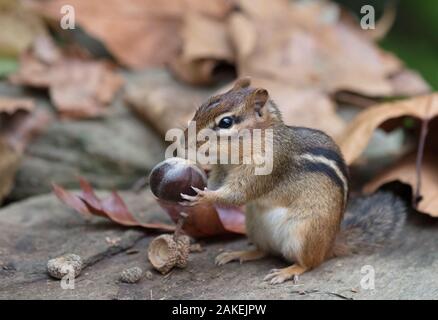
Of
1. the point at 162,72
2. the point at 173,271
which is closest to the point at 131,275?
the point at 173,271

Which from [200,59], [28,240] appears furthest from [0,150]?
[200,59]

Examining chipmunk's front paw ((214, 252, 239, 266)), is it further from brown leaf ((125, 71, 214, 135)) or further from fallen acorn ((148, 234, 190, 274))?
brown leaf ((125, 71, 214, 135))

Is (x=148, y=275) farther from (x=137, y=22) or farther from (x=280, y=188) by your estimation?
(x=137, y=22)

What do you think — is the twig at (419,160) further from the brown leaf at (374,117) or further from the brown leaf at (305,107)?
the brown leaf at (305,107)

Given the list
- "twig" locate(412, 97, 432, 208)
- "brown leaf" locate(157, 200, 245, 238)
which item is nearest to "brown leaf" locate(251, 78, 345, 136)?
"twig" locate(412, 97, 432, 208)

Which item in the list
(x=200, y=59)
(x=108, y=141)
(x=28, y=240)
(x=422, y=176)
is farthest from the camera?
(x=200, y=59)

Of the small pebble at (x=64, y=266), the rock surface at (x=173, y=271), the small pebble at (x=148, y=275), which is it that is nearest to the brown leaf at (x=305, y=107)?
the rock surface at (x=173, y=271)

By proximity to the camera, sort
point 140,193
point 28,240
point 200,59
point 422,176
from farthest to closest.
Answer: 1. point 200,59
2. point 140,193
3. point 422,176
4. point 28,240
